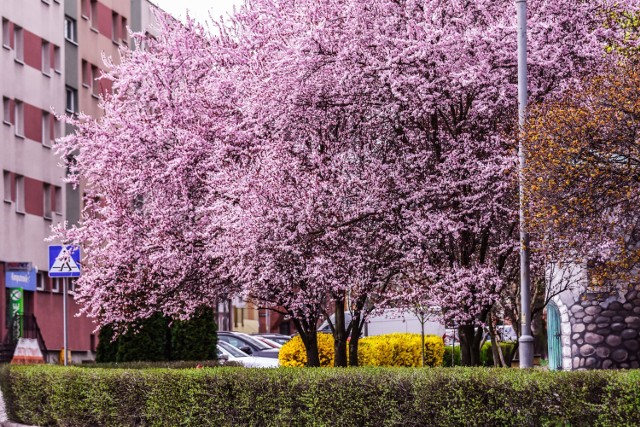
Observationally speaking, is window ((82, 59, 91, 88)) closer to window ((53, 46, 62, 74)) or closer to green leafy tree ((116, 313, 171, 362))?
window ((53, 46, 62, 74))

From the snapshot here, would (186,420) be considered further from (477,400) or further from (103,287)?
(103,287)

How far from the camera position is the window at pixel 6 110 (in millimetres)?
53975

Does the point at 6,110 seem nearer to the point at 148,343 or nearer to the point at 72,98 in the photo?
the point at 72,98

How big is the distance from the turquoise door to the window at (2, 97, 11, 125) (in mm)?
30150

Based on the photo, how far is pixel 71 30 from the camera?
2451 inches

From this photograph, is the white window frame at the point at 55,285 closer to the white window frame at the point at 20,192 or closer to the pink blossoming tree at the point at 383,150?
the white window frame at the point at 20,192

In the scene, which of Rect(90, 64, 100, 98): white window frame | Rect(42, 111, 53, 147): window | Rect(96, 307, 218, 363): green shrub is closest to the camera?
Rect(96, 307, 218, 363): green shrub

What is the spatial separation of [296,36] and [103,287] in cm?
848

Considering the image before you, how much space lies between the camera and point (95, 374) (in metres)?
20.2

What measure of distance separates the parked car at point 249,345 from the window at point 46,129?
55.0ft

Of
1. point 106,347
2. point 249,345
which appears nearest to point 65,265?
point 106,347

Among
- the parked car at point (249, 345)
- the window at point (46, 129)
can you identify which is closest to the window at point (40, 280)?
the window at point (46, 129)

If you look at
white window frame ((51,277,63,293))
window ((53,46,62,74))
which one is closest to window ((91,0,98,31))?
window ((53,46,62,74))

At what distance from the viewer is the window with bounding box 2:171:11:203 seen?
176 feet
